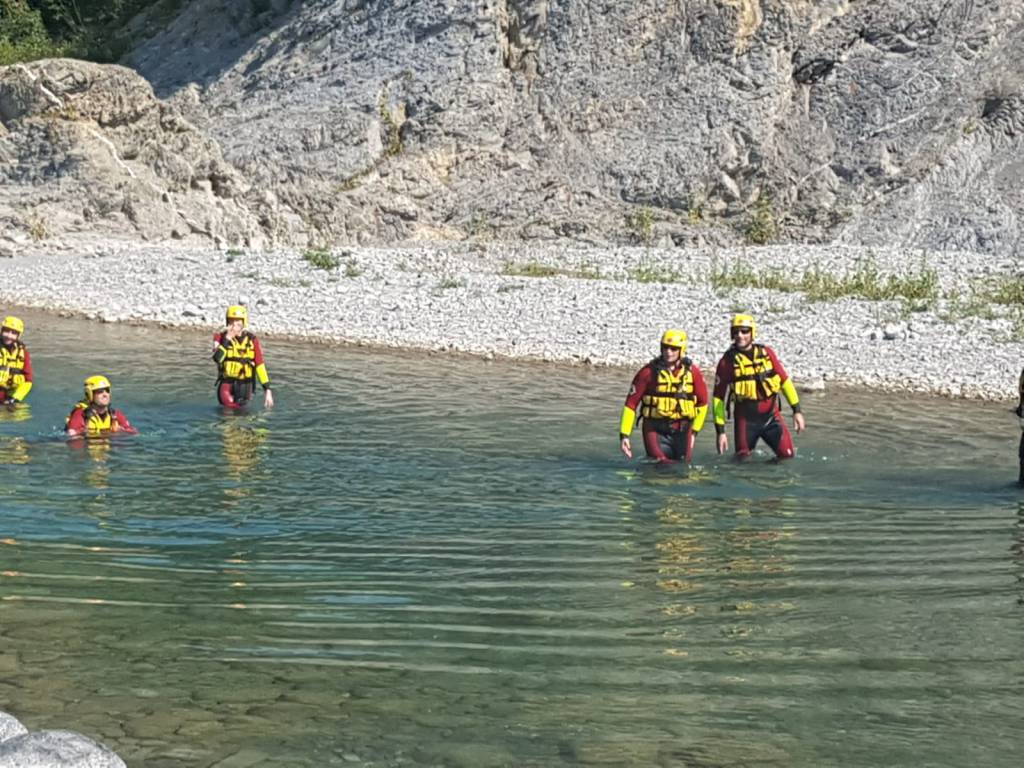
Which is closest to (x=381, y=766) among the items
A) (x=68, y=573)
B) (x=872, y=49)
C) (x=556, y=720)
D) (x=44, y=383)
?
(x=556, y=720)

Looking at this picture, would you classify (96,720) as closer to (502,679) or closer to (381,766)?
(381,766)

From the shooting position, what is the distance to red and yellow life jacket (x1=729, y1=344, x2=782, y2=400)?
15.2 metres

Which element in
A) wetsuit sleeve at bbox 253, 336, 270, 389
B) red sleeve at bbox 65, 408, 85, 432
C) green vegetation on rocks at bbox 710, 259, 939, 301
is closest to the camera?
red sleeve at bbox 65, 408, 85, 432

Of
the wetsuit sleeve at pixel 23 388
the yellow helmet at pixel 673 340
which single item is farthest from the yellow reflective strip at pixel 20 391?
the yellow helmet at pixel 673 340

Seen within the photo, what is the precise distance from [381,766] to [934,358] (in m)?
17.3

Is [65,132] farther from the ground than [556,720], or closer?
farther from the ground

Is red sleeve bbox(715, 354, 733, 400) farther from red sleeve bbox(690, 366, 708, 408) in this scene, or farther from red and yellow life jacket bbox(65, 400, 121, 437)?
red and yellow life jacket bbox(65, 400, 121, 437)

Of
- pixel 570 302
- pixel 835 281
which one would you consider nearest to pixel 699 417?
pixel 570 302

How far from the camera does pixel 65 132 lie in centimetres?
3681

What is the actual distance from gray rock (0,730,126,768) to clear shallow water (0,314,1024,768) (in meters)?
0.65

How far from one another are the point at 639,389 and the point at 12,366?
8.36m

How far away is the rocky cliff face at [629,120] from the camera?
37.2 m

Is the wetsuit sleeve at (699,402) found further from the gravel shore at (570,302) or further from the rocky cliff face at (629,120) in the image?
the rocky cliff face at (629,120)

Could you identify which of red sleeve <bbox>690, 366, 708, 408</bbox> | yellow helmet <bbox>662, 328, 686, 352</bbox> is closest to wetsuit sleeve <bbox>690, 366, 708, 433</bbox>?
red sleeve <bbox>690, 366, 708, 408</bbox>
